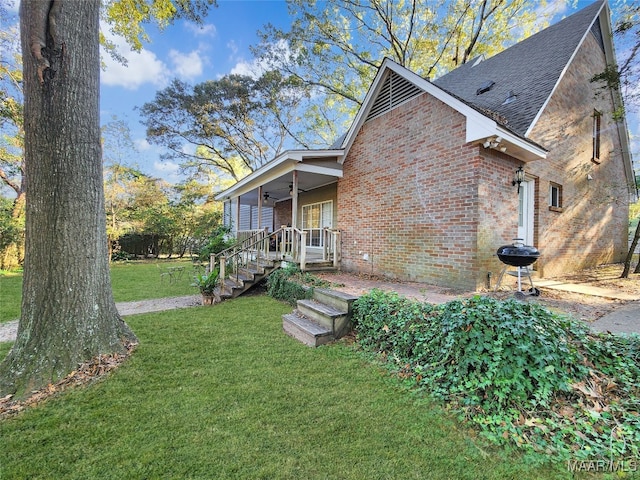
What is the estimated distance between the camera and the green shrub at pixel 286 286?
5894 millimetres

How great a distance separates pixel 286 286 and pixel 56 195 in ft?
14.2

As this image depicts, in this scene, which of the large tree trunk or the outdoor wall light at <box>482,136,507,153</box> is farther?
the outdoor wall light at <box>482,136,507,153</box>

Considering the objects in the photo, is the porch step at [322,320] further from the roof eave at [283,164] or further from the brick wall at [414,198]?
the roof eave at [283,164]

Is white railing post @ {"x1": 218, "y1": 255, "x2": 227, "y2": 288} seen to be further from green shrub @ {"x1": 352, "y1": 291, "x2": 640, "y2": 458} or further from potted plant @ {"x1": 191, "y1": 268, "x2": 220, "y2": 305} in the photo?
green shrub @ {"x1": 352, "y1": 291, "x2": 640, "y2": 458}

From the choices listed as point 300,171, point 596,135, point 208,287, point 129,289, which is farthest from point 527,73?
point 129,289

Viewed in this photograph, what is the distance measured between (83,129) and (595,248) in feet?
42.4

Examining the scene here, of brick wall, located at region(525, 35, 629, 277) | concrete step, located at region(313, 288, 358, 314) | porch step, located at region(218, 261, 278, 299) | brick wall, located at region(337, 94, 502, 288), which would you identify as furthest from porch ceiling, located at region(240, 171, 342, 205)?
brick wall, located at region(525, 35, 629, 277)

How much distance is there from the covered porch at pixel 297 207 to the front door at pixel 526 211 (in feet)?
15.3

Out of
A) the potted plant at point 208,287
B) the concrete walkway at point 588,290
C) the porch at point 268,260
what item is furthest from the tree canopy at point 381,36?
the potted plant at point 208,287

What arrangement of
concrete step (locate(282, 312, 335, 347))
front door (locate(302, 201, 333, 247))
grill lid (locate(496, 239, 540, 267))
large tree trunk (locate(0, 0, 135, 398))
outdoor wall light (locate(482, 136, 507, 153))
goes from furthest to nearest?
front door (locate(302, 201, 333, 247))
outdoor wall light (locate(482, 136, 507, 153))
grill lid (locate(496, 239, 540, 267))
concrete step (locate(282, 312, 335, 347))
large tree trunk (locate(0, 0, 135, 398))

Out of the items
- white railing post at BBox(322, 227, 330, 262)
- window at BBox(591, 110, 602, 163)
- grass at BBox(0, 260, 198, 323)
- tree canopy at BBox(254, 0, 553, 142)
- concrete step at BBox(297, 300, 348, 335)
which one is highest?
tree canopy at BBox(254, 0, 553, 142)

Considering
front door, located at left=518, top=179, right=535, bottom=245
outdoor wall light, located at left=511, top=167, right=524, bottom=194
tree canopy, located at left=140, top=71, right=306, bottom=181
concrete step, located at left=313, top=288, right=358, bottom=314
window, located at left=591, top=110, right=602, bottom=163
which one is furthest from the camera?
tree canopy, located at left=140, top=71, right=306, bottom=181

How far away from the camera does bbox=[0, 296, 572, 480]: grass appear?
187cm

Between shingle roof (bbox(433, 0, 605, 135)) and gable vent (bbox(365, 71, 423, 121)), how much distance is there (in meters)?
1.43
